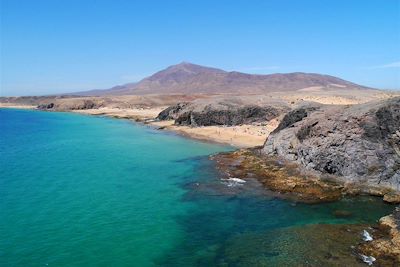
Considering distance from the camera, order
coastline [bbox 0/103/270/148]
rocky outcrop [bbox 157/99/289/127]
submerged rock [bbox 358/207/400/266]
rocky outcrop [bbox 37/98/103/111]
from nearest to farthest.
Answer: submerged rock [bbox 358/207/400/266] < coastline [bbox 0/103/270/148] < rocky outcrop [bbox 157/99/289/127] < rocky outcrop [bbox 37/98/103/111]

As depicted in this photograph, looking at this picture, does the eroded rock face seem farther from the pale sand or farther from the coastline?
the coastline

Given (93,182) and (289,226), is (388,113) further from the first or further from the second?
(93,182)

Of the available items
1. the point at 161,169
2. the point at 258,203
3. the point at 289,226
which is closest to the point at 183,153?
the point at 161,169

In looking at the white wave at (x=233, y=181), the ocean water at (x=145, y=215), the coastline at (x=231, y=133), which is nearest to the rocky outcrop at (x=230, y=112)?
the coastline at (x=231, y=133)

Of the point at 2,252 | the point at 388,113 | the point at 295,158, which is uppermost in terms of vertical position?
the point at 388,113

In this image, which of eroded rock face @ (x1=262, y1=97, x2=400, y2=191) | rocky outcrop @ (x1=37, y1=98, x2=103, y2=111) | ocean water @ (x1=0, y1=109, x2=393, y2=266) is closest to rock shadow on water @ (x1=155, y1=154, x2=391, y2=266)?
ocean water @ (x1=0, y1=109, x2=393, y2=266)

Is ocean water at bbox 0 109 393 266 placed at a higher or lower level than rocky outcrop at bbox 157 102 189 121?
lower
